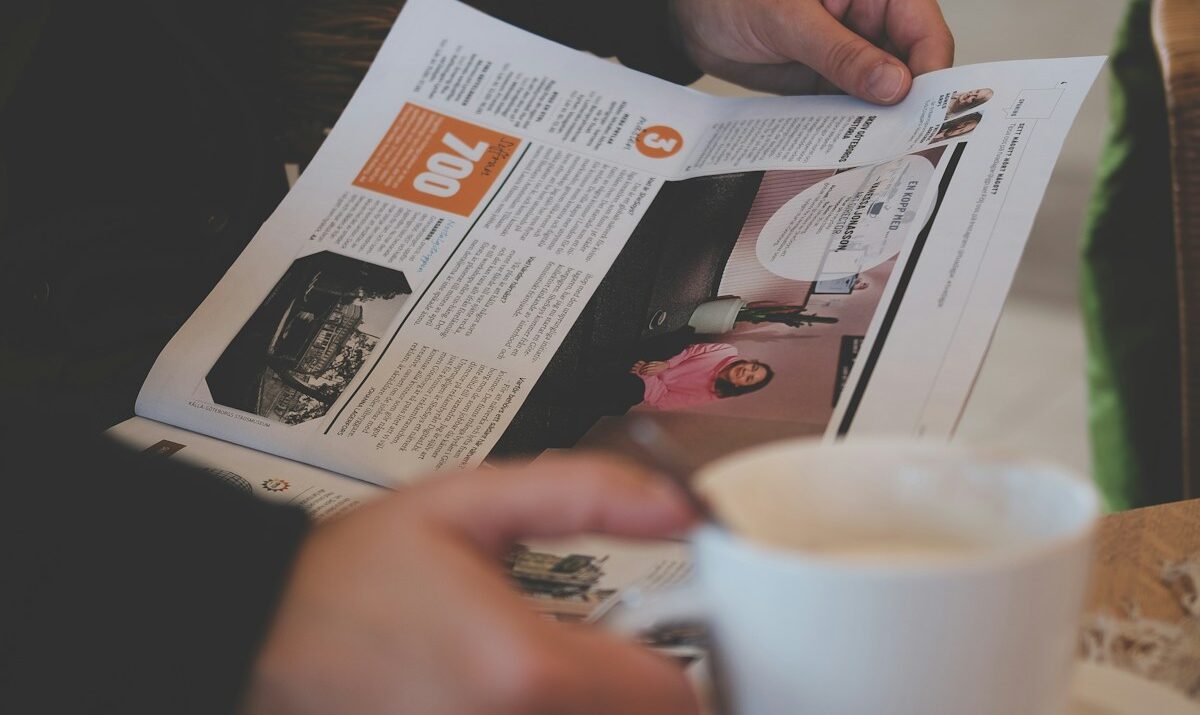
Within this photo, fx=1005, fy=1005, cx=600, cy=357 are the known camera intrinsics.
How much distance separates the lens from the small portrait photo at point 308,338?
52 centimetres

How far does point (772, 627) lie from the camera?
0.68ft

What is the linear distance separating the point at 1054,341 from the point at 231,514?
1.46 metres

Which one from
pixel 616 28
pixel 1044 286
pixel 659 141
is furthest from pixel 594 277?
pixel 1044 286

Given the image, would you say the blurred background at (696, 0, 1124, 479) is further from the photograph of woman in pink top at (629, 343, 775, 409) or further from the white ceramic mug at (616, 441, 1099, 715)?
the white ceramic mug at (616, 441, 1099, 715)

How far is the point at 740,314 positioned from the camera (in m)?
0.50

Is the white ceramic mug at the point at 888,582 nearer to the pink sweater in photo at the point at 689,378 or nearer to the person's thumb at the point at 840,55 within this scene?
the pink sweater in photo at the point at 689,378

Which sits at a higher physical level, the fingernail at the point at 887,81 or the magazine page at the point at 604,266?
the fingernail at the point at 887,81

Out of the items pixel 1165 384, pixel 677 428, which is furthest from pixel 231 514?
pixel 1165 384

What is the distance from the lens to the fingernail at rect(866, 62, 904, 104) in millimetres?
569

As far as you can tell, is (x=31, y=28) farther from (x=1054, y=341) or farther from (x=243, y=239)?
(x=1054, y=341)

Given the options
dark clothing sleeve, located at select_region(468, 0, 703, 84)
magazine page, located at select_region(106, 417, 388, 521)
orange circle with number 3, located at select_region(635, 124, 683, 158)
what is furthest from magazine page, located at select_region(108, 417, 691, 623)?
dark clothing sleeve, located at select_region(468, 0, 703, 84)

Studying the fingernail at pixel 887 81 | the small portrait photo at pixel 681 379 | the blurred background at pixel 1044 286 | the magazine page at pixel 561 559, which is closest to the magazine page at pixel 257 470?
the magazine page at pixel 561 559

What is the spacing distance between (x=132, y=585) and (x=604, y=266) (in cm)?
34

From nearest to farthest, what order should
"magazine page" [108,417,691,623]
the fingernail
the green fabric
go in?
"magazine page" [108,417,691,623]
the fingernail
the green fabric
